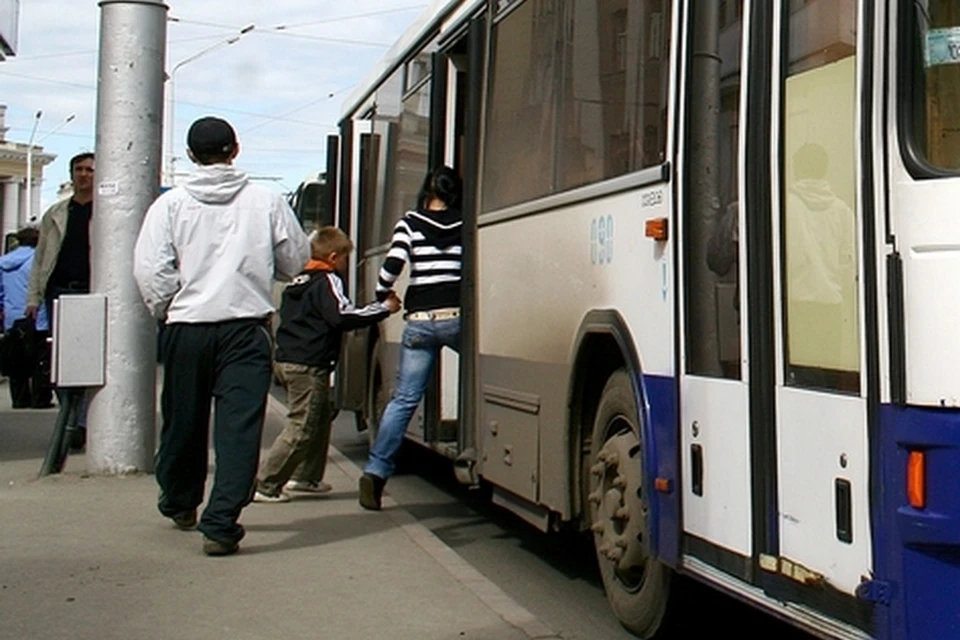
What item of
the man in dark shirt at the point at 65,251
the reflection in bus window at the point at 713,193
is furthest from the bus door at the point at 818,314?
the man in dark shirt at the point at 65,251

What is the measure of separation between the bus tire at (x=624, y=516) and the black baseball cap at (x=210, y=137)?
2443mm

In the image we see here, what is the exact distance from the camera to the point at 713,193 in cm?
559

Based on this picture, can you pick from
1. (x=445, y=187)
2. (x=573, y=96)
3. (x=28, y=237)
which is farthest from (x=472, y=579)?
(x=28, y=237)

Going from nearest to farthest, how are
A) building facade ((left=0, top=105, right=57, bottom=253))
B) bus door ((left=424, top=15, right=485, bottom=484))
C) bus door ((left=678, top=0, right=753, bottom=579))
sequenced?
1. bus door ((left=678, top=0, right=753, bottom=579))
2. bus door ((left=424, top=15, right=485, bottom=484))
3. building facade ((left=0, top=105, right=57, bottom=253))

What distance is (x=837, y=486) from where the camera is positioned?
4.68 meters

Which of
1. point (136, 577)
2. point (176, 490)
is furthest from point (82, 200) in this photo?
point (136, 577)

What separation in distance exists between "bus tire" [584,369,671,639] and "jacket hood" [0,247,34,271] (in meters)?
11.5

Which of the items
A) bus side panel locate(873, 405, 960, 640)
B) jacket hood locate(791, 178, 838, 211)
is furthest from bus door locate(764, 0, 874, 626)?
bus side panel locate(873, 405, 960, 640)

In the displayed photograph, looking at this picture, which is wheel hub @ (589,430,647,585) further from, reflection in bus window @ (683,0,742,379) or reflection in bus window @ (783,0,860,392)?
reflection in bus window @ (783,0,860,392)

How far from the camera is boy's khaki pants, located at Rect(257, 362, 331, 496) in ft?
32.2

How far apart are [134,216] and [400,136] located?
1983 millimetres

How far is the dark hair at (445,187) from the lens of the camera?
30.5ft

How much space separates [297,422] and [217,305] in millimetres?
2153

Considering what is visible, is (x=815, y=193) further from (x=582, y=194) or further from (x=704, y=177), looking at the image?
(x=582, y=194)
